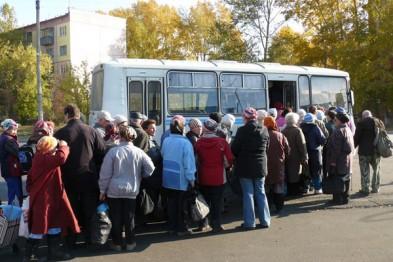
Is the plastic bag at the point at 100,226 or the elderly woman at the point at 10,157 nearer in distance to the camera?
the plastic bag at the point at 100,226

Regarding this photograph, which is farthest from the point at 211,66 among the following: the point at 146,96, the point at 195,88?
the point at 146,96

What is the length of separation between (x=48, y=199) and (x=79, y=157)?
73cm

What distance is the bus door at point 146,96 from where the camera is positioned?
44.9 ft

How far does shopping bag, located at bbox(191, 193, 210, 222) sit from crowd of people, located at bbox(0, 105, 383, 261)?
0.15 m

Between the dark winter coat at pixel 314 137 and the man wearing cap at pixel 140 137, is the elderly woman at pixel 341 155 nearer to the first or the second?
the dark winter coat at pixel 314 137

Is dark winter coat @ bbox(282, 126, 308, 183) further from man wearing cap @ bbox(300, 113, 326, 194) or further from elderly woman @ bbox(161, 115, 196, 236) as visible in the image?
elderly woman @ bbox(161, 115, 196, 236)

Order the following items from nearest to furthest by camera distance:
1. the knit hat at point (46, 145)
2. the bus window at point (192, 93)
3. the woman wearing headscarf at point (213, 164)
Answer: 1. the knit hat at point (46, 145)
2. the woman wearing headscarf at point (213, 164)
3. the bus window at point (192, 93)

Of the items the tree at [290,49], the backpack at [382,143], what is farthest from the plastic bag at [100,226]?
the tree at [290,49]

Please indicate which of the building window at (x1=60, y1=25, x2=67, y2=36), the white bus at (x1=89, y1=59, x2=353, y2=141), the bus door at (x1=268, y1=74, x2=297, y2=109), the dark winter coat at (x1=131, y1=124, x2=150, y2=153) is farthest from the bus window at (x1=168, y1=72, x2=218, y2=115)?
the building window at (x1=60, y1=25, x2=67, y2=36)

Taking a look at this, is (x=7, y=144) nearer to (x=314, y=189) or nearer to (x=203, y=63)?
(x=314, y=189)

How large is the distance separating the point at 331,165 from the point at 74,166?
480 cm

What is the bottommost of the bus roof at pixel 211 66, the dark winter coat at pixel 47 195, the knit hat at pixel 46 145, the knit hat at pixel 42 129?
the dark winter coat at pixel 47 195

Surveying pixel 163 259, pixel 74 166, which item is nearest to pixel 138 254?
pixel 163 259

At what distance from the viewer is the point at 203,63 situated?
15094mm
